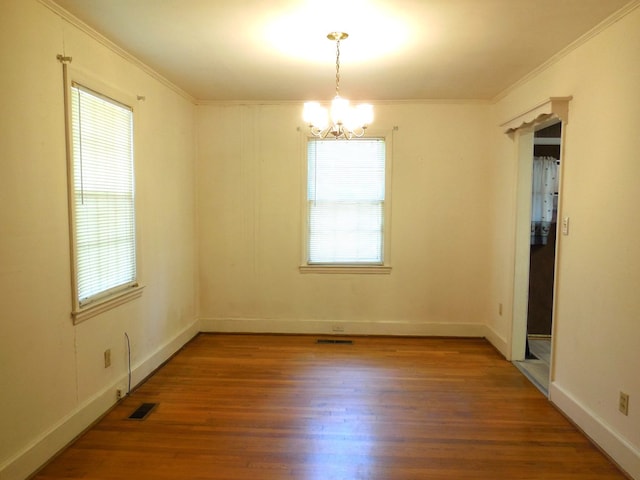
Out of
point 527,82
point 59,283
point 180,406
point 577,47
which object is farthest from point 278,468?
point 527,82

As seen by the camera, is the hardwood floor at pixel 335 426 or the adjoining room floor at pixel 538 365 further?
the adjoining room floor at pixel 538 365

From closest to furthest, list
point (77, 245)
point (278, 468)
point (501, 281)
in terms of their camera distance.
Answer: point (278, 468)
point (77, 245)
point (501, 281)

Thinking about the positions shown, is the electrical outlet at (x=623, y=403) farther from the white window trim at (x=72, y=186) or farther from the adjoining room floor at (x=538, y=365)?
the white window trim at (x=72, y=186)

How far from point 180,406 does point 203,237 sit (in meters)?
2.11

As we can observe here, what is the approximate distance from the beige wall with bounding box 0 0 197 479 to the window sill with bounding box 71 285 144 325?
0.05 metres

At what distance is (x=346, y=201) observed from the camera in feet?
15.1

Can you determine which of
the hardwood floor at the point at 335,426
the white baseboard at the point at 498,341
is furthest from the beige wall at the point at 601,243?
the white baseboard at the point at 498,341

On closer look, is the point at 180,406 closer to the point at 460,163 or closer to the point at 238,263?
the point at 238,263

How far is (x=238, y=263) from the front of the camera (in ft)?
15.4

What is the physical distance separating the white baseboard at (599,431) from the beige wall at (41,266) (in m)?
3.22

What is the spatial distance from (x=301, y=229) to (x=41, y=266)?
2.72m

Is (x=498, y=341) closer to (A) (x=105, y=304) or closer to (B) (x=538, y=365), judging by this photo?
(B) (x=538, y=365)

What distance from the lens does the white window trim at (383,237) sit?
4523mm

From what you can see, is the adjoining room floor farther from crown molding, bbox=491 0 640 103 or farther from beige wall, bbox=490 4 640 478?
crown molding, bbox=491 0 640 103
